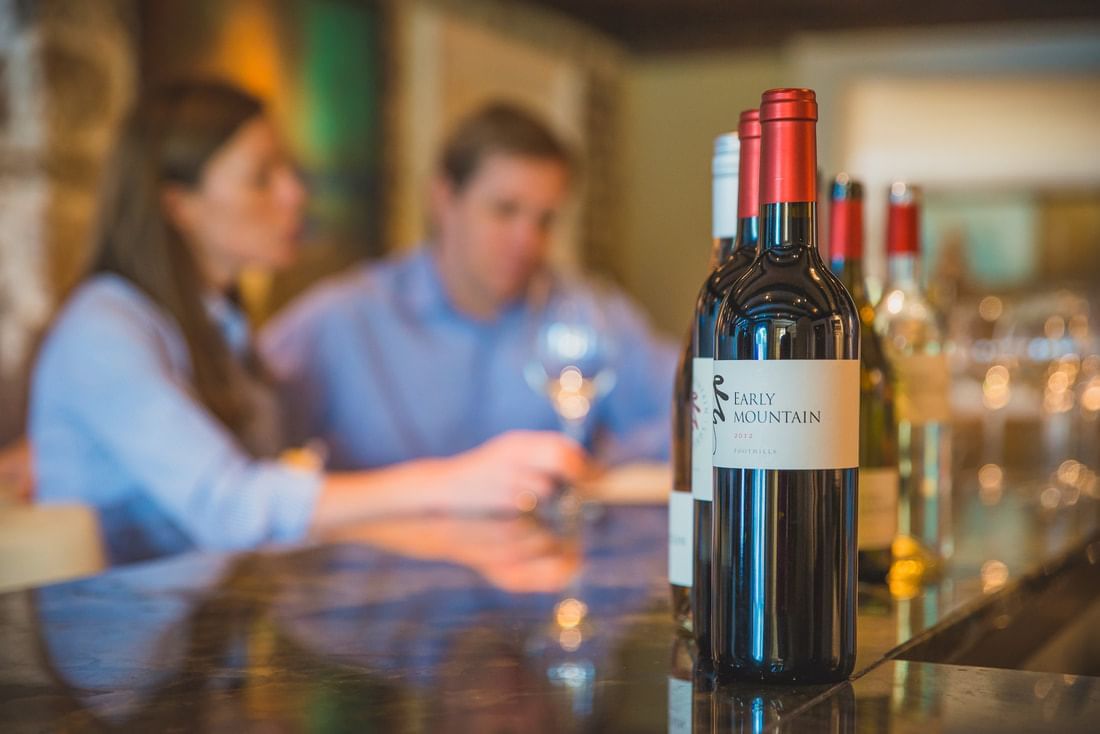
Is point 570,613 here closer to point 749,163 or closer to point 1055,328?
point 749,163

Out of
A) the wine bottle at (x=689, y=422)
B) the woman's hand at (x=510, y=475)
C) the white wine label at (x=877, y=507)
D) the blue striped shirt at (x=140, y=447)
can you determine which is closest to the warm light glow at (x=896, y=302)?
the white wine label at (x=877, y=507)

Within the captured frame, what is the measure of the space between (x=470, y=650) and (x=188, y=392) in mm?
1249

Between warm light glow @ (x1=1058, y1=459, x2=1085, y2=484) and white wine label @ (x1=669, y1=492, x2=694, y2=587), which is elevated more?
white wine label @ (x1=669, y1=492, x2=694, y2=587)

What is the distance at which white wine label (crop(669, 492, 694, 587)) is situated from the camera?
68 centimetres

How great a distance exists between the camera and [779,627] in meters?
0.55

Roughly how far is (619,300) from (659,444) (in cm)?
99

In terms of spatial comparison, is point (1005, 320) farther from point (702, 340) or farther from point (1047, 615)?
point (702, 340)

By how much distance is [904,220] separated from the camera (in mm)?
917

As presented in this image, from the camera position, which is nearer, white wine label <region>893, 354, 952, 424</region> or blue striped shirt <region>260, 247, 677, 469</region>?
white wine label <region>893, 354, 952, 424</region>

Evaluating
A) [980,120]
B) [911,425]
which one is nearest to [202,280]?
[911,425]

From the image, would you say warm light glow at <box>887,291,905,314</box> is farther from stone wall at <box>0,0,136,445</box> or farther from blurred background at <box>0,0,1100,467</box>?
stone wall at <box>0,0,136,445</box>

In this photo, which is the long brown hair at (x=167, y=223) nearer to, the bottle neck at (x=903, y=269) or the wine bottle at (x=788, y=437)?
the bottle neck at (x=903, y=269)

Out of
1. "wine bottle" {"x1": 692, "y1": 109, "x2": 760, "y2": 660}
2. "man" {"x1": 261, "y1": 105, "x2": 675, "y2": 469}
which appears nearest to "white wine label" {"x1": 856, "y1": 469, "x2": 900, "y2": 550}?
"wine bottle" {"x1": 692, "y1": 109, "x2": 760, "y2": 660}

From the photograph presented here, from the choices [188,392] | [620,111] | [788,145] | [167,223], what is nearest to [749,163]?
[788,145]
